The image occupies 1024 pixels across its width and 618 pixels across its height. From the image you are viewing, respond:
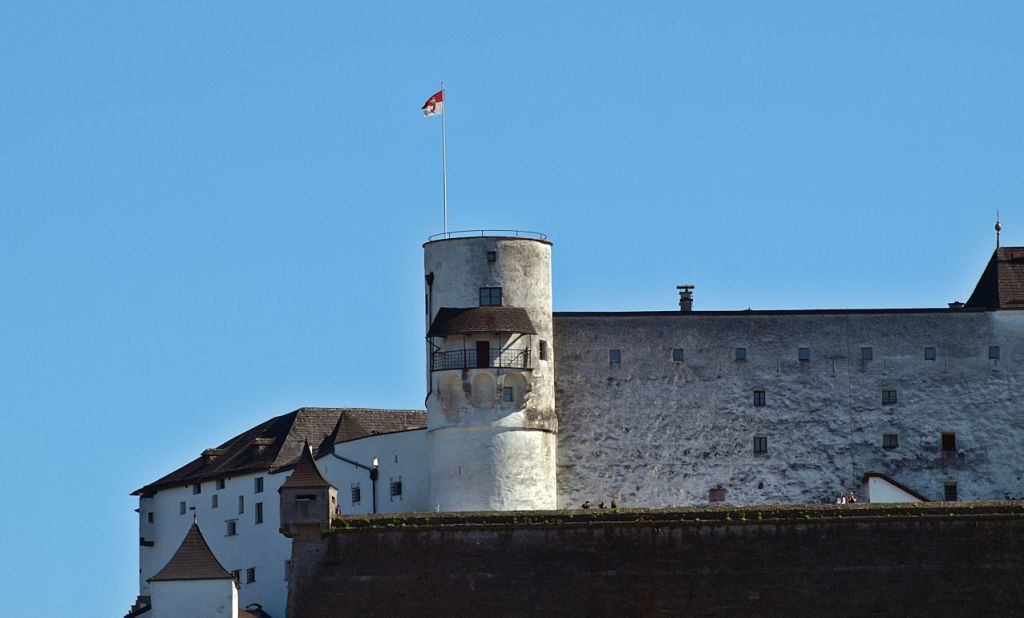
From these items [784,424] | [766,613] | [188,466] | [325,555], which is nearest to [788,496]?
[784,424]

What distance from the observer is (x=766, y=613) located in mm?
94250

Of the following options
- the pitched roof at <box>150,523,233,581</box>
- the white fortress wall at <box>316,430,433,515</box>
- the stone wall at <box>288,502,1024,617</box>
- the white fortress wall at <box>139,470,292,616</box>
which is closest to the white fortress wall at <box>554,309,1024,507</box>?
the white fortress wall at <box>316,430,433,515</box>

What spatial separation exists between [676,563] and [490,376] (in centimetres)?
1074

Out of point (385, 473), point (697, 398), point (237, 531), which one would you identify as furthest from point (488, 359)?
point (237, 531)

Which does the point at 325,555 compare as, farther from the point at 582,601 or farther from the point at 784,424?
the point at 784,424

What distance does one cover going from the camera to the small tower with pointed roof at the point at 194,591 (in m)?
96.4

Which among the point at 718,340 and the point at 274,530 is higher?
the point at 718,340

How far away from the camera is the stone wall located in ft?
310

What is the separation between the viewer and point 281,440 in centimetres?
11281

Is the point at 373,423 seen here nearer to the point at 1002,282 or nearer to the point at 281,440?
the point at 281,440

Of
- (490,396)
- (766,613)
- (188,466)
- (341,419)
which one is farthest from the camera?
(188,466)

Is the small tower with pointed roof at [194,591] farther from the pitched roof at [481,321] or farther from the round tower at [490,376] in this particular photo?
the pitched roof at [481,321]

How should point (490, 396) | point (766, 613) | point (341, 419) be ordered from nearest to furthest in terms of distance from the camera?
point (766, 613) < point (490, 396) < point (341, 419)

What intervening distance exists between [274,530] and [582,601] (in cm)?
1665
